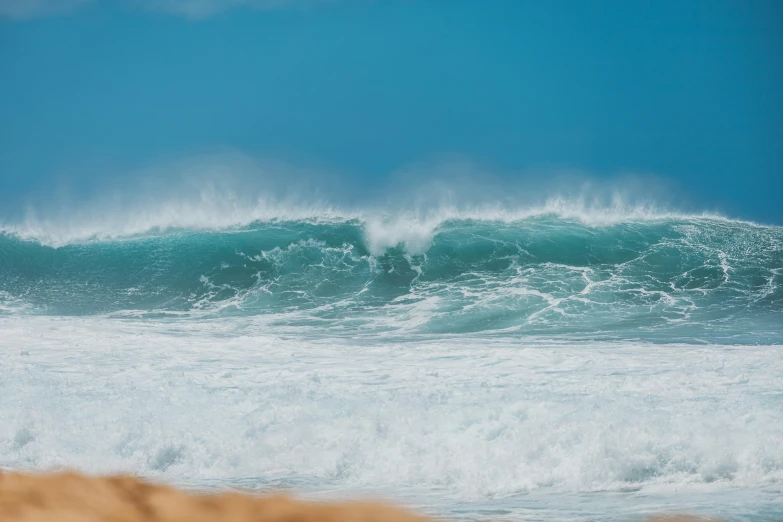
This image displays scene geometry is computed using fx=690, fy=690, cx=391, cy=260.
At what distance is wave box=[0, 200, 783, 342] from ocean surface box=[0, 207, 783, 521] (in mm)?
83

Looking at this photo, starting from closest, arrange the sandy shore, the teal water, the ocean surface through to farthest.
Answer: the sandy shore → the ocean surface → the teal water

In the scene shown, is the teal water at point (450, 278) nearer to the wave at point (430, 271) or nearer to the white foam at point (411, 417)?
the wave at point (430, 271)

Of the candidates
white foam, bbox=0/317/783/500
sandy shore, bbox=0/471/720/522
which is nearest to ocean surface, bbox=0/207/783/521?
white foam, bbox=0/317/783/500

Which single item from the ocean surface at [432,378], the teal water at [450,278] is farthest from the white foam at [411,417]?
the teal water at [450,278]

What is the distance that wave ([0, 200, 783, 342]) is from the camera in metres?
12.0

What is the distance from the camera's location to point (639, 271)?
49.2ft

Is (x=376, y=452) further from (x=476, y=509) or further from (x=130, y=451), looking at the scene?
(x=130, y=451)

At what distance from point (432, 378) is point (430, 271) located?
8.48 m

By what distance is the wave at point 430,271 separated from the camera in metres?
12.0

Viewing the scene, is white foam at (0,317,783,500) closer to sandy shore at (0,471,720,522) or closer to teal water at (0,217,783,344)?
sandy shore at (0,471,720,522)

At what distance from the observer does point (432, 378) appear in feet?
22.6

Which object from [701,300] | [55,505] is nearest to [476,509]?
[55,505]

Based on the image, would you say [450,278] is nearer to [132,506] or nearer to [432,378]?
[432,378]

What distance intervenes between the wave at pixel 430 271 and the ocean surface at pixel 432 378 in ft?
0.27
